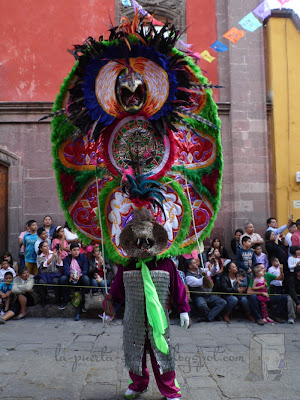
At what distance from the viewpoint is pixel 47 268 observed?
23.9 ft

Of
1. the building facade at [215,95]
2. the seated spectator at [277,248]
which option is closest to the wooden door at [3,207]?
the building facade at [215,95]

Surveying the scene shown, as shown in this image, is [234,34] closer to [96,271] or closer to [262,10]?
[262,10]

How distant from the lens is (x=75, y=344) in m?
5.44

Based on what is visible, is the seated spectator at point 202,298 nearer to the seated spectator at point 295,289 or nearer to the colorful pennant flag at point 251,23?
the seated spectator at point 295,289

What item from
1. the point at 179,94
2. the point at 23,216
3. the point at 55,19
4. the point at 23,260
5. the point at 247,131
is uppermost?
the point at 55,19

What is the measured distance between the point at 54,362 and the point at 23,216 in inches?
218

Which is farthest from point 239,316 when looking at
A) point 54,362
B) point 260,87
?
point 260,87

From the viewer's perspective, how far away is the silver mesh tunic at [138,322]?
11.8 feet

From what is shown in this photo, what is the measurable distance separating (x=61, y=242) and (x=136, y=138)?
4.43 m

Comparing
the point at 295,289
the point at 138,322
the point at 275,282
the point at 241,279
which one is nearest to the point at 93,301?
the point at 241,279

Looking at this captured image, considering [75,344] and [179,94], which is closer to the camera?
[179,94]

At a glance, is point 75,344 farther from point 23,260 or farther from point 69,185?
point 23,260

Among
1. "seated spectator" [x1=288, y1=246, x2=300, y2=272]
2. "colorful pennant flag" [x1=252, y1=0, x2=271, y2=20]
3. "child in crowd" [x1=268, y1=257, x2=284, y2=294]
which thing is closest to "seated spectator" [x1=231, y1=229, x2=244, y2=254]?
"child in crowd" [x1=268, y1=257, x2=284, y2=294]

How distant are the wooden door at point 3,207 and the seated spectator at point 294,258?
6.29m
